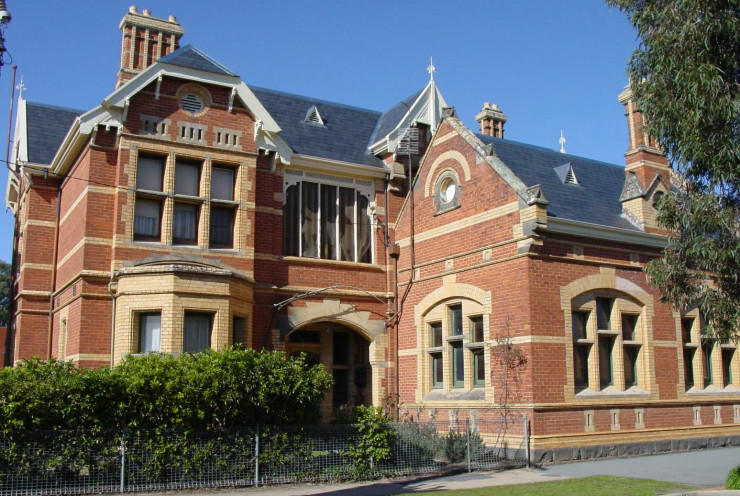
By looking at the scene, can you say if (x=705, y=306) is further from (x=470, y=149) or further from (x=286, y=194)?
(x=286, y=194)

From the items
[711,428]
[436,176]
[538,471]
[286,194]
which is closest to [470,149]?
[436,176]

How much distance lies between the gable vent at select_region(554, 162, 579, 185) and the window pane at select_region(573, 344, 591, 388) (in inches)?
210

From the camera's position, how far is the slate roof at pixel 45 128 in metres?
21.8

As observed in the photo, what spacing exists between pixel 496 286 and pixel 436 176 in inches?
165

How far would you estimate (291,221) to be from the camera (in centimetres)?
2138

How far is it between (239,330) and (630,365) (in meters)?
10.00

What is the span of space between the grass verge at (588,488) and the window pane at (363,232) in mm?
9859

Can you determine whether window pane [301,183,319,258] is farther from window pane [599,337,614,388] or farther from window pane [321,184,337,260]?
window pane [599,337,614,388]

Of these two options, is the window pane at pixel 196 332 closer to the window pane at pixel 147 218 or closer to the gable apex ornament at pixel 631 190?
the window pane at pixel 147 218

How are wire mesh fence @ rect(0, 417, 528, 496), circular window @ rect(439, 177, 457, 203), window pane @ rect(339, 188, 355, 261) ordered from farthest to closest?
1. window pane @ rect(339, 188, 355, 261)
2. circular window @ rect(439, 177, 457, 203)
3. wire mesh fence @ rect(0, 417, 528, 496)

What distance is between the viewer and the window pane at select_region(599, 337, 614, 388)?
18.8 meters

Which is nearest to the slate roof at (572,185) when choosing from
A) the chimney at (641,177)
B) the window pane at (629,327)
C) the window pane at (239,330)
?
the chimney at (641,177)

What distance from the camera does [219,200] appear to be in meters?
19.6

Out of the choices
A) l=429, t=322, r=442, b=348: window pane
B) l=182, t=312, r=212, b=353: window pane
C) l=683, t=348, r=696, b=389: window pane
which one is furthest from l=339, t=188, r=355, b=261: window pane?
l=683, t=348, r=696, b=389: window pane
